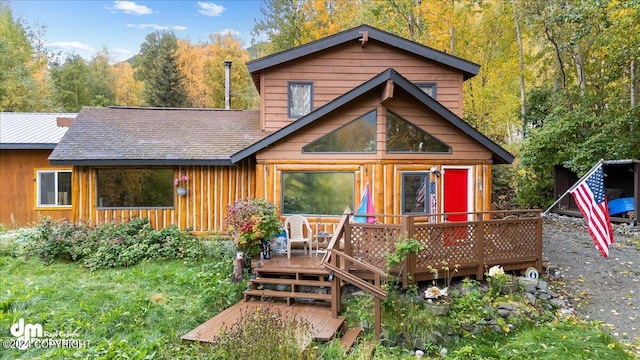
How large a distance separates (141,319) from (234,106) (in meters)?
20.9

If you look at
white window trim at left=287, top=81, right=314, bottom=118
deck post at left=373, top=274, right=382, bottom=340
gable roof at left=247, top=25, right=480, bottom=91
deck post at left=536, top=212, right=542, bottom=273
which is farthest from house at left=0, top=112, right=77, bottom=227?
deck post at left=536, top=212, right=542, bottom=273

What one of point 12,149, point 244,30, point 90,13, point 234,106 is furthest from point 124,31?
point 12,149

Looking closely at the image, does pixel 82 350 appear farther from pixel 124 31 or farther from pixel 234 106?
pixel 124 31

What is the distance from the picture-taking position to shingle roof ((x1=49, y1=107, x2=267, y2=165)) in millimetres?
8969

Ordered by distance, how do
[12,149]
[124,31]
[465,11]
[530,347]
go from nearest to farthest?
1. [530,347]
2. [12,149]
3. [465,11]
4. [124,31]

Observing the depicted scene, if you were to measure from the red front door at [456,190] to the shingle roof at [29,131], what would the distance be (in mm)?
11089

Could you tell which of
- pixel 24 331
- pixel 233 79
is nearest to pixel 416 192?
pixel 24 331

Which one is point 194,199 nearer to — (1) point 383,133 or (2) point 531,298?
(1) point 383,133

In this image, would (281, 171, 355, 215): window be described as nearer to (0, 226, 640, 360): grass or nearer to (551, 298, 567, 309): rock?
(0, 226, 640, 360): grass

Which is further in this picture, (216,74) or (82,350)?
(216,74)

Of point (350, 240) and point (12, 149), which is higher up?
point (12, 149)

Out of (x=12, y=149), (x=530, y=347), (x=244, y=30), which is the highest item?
(x=244, y=30)

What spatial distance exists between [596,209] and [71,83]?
1156 inches

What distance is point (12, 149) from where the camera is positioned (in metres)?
10.8
